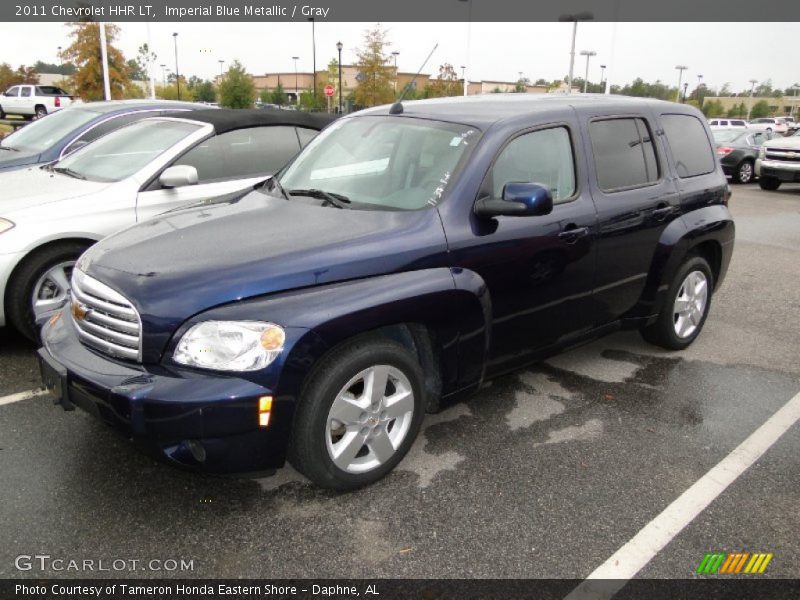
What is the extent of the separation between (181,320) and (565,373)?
9.40 ft

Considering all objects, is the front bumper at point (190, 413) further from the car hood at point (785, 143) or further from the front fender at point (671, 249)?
Answer: the car hood at point (785, 143)

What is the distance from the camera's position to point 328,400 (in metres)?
2.79

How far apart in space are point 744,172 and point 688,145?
1590 centimetres

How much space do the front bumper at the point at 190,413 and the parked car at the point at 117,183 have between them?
1.15 meters

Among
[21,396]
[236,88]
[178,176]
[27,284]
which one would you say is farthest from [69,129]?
[236,88]

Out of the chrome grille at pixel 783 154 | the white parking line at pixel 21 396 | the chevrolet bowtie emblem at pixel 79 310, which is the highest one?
the chrome grille at pixel 783 154

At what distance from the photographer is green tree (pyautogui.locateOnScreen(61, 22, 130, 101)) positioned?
3731 cm

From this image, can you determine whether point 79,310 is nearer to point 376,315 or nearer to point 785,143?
point 376,315

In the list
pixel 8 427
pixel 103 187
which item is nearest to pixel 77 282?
pixel 8 427

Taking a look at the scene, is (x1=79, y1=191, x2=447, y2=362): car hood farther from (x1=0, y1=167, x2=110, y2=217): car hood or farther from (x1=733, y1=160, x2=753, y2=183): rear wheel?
(x1=733, y1=160, x2=753, y2=183): rear wheel

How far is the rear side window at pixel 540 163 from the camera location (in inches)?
138

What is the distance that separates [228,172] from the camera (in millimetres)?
5570

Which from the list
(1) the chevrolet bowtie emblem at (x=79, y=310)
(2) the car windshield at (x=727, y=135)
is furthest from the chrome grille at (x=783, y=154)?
(1) the chevrolet bowtie emblem at (x=79, y=310)

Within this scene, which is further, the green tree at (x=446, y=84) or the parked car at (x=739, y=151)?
the green tree at (x=446, y=84)
